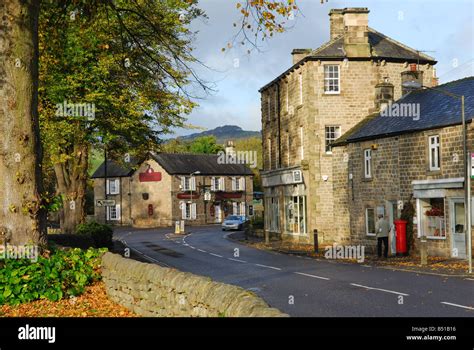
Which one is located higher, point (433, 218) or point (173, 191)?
point (173, 191)

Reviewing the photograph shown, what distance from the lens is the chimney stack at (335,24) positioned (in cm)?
3900

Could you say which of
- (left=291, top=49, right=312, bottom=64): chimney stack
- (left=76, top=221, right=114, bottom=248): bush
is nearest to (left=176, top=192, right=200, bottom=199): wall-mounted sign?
(left=291, top=49, right=312, bottom=64): chimney stack

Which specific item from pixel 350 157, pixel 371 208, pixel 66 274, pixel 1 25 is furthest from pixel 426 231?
pixel 1 25

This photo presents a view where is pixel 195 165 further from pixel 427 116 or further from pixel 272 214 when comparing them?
pixel 427 116

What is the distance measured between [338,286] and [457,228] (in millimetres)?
9003

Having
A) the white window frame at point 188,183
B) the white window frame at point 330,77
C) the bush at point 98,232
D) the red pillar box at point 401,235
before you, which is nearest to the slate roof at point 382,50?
the white window frame at point 330,77

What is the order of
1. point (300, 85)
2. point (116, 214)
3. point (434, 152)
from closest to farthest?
1. point (434, 152)
2. point (300, 85)
3. point (116, 214)

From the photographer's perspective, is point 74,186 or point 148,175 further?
point 148,175

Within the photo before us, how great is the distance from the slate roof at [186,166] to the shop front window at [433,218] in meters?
49.0

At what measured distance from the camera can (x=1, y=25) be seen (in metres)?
12.5

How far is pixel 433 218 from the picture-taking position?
83.9ft

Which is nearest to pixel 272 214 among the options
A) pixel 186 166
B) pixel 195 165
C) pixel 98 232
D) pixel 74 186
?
pixel 98 232

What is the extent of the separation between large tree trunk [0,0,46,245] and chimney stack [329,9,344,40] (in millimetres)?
28417

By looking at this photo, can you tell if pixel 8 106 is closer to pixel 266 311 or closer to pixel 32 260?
pixel 32 260
